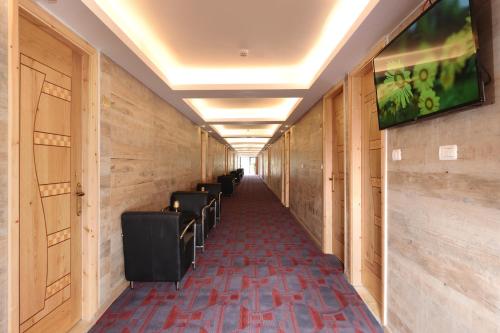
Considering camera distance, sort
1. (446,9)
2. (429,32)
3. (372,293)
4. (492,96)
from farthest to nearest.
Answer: (372,293)
(429,32)
(446,9)
(492,96)

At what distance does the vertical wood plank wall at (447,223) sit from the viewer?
1.23 metres

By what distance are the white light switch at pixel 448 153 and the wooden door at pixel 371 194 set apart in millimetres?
1120

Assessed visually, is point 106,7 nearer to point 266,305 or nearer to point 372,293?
point 266,305

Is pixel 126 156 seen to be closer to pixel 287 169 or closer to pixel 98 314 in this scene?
pixel 98 314

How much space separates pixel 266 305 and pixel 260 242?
2.03m

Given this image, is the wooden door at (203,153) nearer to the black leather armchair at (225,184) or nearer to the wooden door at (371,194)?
the black leather armchair at (225,184)

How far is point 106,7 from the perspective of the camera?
217cm

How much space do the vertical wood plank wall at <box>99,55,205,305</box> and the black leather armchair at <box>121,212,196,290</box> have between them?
15 cm

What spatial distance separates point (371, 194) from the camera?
9.36 feet

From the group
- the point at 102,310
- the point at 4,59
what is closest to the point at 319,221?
the point at 102,310

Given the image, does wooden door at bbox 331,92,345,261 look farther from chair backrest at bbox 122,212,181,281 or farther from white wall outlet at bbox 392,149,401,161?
chair backrest at bbox 122,212,181,281

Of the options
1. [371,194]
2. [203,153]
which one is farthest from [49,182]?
[203,153]

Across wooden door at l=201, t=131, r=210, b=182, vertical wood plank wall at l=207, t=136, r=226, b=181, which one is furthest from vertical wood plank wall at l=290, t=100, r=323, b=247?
vertical wood plank wall at l=207, t=136, r=226, b=181

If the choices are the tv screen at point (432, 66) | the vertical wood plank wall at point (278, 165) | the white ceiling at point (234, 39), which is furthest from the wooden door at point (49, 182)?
the vertical wood plank wall at point (278, 165)
